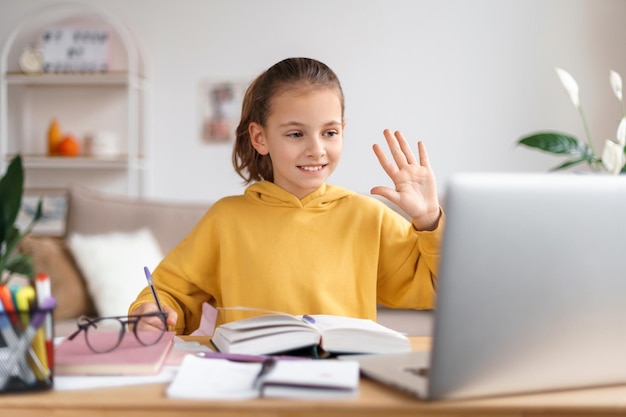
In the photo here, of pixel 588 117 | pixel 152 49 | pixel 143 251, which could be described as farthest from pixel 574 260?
pixel 152 49

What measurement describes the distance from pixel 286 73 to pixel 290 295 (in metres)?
0.41

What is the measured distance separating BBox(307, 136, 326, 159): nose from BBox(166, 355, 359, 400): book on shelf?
51 centimetres

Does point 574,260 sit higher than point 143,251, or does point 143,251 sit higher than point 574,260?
point 574,260

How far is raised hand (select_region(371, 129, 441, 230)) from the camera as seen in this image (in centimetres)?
118

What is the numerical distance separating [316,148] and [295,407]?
659 millimetres

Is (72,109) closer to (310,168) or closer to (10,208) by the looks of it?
(310,168)

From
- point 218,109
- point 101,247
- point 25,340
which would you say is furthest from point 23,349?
point 218,109

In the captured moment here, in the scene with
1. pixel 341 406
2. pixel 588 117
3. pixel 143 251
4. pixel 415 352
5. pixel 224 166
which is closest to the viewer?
pixel 341 406

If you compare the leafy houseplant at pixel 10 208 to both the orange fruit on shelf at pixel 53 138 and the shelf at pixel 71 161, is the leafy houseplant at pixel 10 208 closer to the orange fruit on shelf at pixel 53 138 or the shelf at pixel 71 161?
the shelf at pixel 71 161

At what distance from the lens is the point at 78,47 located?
13.8 feet

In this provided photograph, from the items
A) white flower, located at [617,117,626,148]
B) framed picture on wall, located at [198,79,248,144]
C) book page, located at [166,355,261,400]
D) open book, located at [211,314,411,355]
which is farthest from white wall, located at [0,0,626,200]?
book page, located at [166,355,261,400]

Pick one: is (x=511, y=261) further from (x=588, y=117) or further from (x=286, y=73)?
(x=588, y=117)

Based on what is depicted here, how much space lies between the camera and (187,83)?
413 centimetres

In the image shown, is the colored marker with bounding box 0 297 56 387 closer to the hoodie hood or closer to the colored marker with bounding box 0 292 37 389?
the colored marker with bounding box 0 292 37 389
